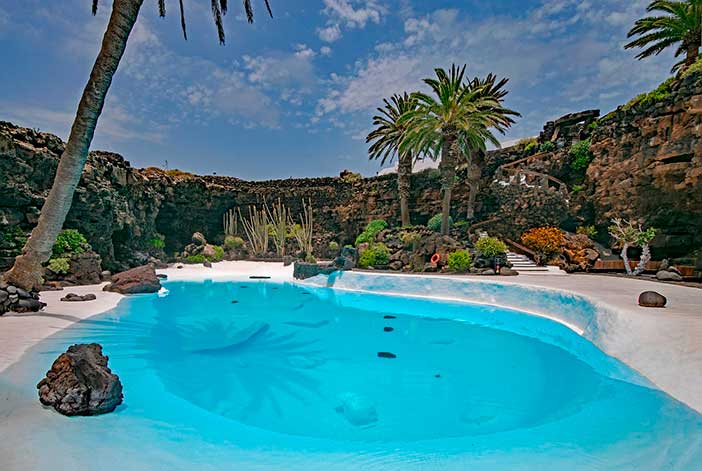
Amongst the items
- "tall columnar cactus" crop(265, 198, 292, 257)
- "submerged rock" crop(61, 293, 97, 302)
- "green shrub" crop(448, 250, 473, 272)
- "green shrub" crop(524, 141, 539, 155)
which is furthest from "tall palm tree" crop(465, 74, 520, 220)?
"submerged rock" crop(61, 293, 97, 302)

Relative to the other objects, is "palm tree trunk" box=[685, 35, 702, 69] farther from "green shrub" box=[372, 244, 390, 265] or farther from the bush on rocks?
"green shrub" box=[372, 244, 390, 265]

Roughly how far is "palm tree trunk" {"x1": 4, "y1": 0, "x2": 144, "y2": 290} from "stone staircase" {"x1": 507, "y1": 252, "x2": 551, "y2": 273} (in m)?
15.0

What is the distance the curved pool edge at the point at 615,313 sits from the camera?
14.9ft

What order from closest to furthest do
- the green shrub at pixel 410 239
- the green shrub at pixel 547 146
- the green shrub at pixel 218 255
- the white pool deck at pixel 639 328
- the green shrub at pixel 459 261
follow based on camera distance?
the white pool deck at pixel 639 328
the green shrub at pixel 459 261
the green shrub at pixel 410 239
the green shrub at pixel 547 146
the green shrub at pixel 218 255

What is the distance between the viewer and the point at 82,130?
796 centimetres

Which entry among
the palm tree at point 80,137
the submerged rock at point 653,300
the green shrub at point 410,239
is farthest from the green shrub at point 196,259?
the submerged rock at point 653,300

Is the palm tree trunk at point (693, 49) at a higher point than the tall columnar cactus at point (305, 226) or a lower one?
higher

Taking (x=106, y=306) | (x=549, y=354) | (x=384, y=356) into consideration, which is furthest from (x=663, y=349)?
(x=106, y=306)

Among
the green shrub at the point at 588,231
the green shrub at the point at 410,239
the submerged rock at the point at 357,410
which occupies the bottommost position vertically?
the submerged rock at the point at 357,410

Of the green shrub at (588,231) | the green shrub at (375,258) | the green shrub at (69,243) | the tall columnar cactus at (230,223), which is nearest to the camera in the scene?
the green shrub at (69,243)

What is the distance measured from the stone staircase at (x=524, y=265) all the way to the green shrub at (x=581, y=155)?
546cm

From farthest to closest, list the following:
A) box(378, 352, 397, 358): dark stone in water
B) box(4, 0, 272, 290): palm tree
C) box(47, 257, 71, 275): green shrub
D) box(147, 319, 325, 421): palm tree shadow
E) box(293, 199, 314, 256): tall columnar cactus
→ box(293, 199, 314, 256): tall columnar cactus → box(47, 257, 71, 275): green shrub → box(4, 0, 272, 290): palm tree → box(378, 352, 397, 358): dark stone in water → box(147, 319, 325, 421): palm tree shadow

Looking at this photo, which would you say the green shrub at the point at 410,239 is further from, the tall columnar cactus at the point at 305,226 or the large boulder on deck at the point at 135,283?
the large boulder on deck at the point at 135,283

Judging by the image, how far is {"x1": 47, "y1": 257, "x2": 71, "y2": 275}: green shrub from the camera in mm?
12328
